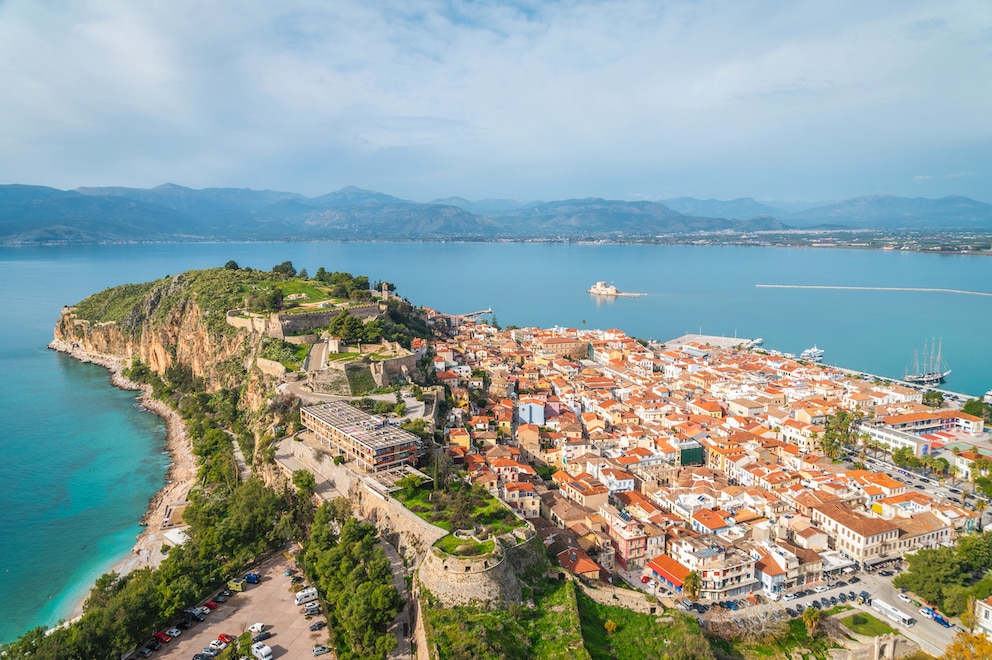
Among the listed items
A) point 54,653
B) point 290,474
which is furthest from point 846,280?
point 54,653

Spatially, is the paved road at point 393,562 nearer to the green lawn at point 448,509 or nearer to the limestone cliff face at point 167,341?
the green lawn at point 448,509

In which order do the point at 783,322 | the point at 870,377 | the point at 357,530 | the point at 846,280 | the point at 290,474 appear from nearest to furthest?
the point at 357,530
the point at 290,474
the point at 870,377
the point at 783,322
the point at 846,280

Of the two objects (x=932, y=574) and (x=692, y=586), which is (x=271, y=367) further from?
(x=932, y=574)

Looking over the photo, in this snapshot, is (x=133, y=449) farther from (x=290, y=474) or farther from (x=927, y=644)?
(x=927, y=644)

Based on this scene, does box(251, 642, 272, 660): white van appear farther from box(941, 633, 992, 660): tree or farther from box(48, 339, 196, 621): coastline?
box(941, 633, 992, 660): tree

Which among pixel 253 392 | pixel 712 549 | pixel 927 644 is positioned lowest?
pixel 927 644

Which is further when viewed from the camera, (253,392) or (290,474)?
(253,392)

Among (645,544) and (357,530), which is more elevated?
(357,530)
